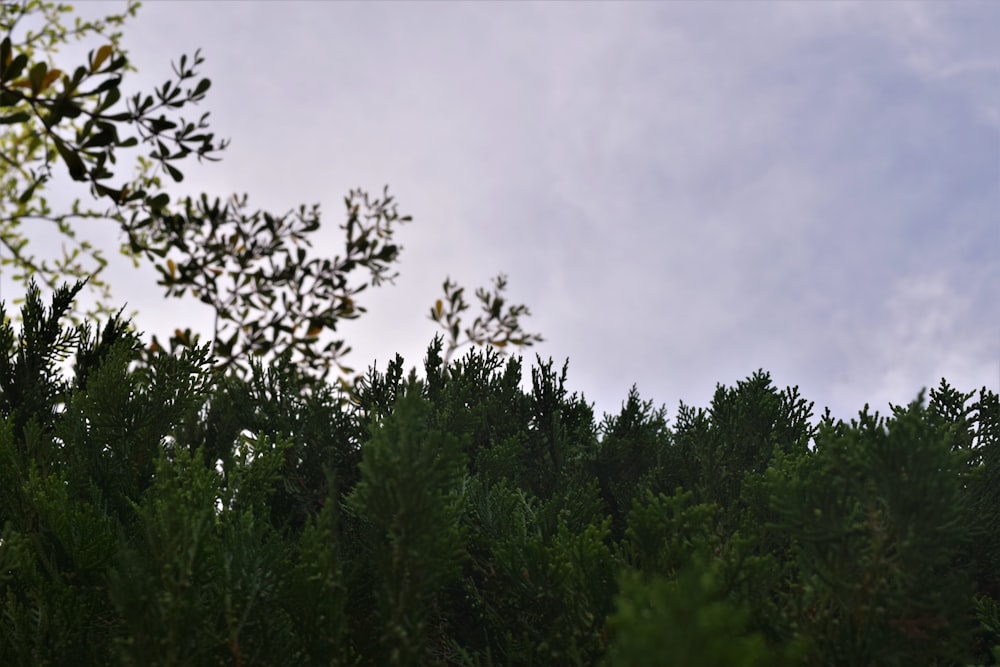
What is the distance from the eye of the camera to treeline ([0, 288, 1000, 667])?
1.65 metres

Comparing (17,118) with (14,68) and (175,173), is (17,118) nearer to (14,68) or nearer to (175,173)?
(14,68)

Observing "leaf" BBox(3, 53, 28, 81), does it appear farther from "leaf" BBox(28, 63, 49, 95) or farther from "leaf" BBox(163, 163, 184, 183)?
"leaf" BBox(163, 163, 184, 183)

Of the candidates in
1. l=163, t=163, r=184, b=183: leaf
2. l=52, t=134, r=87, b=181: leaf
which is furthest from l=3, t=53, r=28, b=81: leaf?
l=163, t=163, r=184, b=183: leaf

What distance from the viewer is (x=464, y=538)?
2.25 m

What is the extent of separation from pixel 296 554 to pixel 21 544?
2.69ft

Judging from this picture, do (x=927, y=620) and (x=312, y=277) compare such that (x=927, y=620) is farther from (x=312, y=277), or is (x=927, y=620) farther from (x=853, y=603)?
(x=312, y=277)

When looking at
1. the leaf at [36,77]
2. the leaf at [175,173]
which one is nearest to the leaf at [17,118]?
the leaf at [36,77]

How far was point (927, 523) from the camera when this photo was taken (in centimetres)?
165

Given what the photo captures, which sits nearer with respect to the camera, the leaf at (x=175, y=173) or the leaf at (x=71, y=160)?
the leaf at (x=71, y=160)

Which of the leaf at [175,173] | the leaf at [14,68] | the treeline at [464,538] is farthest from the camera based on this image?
the leaf at [175,173]

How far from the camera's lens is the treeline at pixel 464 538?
1.65 m

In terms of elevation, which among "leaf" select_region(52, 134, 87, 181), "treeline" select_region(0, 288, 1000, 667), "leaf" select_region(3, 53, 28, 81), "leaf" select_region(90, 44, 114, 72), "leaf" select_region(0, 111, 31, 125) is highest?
"leaf" select_region(90, 44, 114, 72)

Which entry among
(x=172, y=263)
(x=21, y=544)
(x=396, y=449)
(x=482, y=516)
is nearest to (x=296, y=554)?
(x=482, y=516)

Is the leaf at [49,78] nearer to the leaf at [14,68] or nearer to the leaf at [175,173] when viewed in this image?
the leaf at [14,68]
